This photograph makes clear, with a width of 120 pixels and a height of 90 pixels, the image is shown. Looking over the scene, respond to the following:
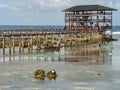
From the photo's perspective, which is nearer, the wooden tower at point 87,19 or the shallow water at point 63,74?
the shallow water at point 63,74

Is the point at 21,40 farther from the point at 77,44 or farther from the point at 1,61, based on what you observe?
the point at 1,61

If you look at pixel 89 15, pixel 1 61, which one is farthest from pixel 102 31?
pixel 1 61

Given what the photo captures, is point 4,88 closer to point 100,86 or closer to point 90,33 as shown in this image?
point 100,86

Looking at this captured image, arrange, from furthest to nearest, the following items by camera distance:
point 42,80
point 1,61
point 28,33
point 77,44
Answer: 1. point 77,44
2. point 28,33
3. point 1,61
4. point 42,80

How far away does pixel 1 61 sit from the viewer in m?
56.4

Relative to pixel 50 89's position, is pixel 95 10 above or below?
above

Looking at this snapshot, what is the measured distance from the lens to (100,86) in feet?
119

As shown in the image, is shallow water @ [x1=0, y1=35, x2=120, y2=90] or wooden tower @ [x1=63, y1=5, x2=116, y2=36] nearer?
shallow water @ [x1=0, y1=35, x2=120, y2=90]

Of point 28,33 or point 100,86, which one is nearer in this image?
point 100,86

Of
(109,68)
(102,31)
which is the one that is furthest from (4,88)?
(102,31)

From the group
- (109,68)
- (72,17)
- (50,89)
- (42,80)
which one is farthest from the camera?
(72,17)

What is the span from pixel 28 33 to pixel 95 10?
3258 cm

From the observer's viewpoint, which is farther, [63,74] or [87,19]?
[87,19]

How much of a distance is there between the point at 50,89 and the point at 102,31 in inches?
2925
